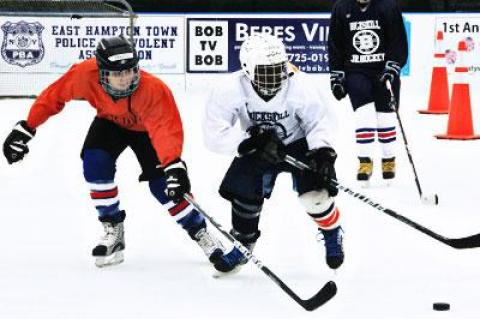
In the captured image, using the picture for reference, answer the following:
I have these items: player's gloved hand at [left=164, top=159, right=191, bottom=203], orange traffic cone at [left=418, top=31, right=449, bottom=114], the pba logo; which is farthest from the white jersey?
the pba logo

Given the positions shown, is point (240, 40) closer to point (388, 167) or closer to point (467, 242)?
point (388, 167)

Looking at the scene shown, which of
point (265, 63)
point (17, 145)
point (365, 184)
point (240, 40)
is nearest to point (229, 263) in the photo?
point (265, 63)

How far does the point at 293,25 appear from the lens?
1122cm

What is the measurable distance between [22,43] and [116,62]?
24.9 feet

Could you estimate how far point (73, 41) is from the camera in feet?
36.0

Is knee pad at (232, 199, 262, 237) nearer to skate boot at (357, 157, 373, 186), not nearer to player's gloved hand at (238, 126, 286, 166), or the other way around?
player's gloved hand at (238, 126, 286, 166)

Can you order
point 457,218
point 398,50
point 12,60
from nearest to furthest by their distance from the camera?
point 457,218 → point 398,50 → point 12,60

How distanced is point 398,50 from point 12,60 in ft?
19.8

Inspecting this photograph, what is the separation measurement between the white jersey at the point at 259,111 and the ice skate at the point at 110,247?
604 mm

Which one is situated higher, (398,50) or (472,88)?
(398,50)

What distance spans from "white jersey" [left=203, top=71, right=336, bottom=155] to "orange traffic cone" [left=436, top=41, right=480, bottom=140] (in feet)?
13.8

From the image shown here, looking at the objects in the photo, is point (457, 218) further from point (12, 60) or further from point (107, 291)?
point (12, 60)

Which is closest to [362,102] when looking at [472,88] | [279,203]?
[279,203]

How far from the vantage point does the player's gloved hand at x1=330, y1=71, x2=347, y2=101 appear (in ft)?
18.9
